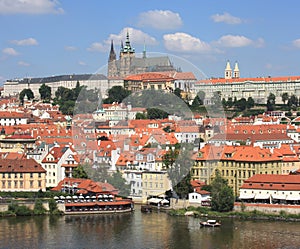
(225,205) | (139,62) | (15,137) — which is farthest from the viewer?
(15,137)

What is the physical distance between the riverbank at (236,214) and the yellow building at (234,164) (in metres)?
1.52

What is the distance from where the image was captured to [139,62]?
52.2 feet

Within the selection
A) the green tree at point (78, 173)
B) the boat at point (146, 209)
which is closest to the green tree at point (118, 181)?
the boat at point (146, 209)

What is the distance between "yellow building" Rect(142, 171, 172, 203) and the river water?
0.63 metres

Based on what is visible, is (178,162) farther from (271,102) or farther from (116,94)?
(271,102)

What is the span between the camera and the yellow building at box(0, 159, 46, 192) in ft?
61.8

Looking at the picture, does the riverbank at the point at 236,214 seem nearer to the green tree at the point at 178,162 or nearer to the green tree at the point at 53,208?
the green tree at the point at 178,162

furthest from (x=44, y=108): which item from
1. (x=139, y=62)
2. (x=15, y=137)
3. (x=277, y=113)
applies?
(x=139, y=62)

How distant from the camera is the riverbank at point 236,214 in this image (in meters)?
16.5

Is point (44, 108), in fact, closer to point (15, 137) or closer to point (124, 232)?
point (15, 137)

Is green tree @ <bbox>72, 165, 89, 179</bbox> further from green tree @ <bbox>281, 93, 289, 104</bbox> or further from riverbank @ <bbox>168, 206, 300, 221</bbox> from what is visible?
green tree @ <bbox>281, 93, 289, 104</bbox>

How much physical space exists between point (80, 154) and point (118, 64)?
10.3 feet

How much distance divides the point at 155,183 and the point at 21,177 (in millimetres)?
3072

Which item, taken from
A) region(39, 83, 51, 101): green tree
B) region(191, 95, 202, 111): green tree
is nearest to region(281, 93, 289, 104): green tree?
region(39, 83, 51, 101): green tree
